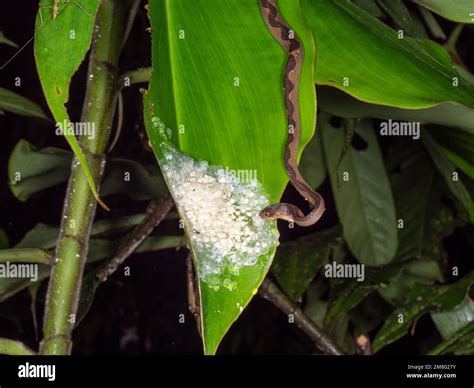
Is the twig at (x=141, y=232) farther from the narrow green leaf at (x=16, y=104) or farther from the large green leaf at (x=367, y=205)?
the large green leaf at (x=367, y=205)

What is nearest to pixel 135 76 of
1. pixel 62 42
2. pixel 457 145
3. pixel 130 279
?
pixel 62 42

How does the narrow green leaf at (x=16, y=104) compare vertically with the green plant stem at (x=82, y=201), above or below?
above

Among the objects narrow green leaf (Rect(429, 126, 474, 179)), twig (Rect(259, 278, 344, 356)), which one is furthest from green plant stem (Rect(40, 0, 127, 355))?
narrow green leaf (Rect(429, 126, 474, 179))

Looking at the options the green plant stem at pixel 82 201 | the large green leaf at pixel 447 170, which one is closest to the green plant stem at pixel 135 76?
the green plant stem at pixel 82 201

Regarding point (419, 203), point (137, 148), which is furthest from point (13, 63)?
point (419, 203)

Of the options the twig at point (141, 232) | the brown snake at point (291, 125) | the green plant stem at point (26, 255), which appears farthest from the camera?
the twig at point (141, 232)

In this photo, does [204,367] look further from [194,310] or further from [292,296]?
[292,296]

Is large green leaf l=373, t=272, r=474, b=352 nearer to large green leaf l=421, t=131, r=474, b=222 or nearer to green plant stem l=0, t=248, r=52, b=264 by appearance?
large green leaf l=421, t=131, r=474, b=222
